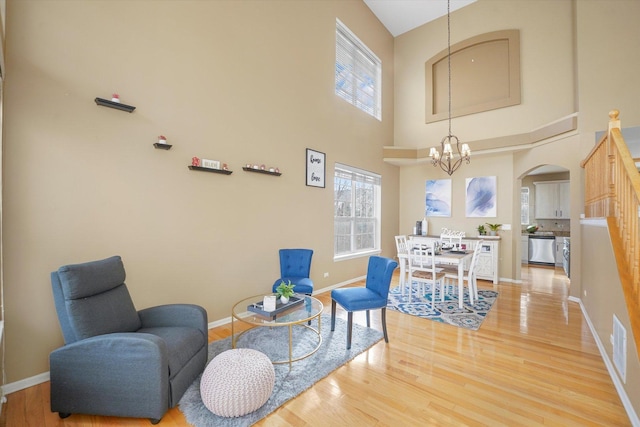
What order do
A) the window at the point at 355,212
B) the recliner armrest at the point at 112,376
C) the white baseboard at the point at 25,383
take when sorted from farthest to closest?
1. the window at the point at 355,212
2. the white baseboard at the point at 25,383
3. the recliner armrest at the point at 112,376

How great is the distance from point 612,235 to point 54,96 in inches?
195

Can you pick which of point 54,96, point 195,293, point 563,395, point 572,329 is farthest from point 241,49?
point 572,329

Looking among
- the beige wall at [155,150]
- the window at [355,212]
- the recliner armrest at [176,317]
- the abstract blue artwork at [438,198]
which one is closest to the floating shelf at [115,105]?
the beige wall at [155,150]

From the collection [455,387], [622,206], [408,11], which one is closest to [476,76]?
[408,11]

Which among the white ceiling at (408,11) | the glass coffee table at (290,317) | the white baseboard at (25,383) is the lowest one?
the white baseboard at (25,383)

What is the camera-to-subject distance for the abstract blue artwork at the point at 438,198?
662 cm

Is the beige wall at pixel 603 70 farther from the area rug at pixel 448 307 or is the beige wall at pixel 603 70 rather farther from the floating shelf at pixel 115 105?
the floating shelf at pixel 115 105

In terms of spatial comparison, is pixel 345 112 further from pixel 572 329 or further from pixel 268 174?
pixel 572 329

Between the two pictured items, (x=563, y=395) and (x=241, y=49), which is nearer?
(x=563, y=395)

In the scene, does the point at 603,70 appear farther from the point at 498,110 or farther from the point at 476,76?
the point at 476,76

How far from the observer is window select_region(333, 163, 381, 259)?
557cm

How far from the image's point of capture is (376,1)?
20.2 feet

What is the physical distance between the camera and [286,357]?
2701 millimetres

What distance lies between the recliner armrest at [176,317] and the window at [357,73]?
4668mm
